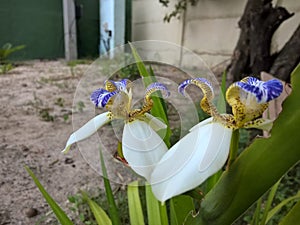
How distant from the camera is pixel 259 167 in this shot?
27 cm

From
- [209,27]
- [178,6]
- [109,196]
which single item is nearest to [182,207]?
[109,196]

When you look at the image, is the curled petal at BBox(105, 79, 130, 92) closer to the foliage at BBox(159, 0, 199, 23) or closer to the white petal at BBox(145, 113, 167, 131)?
the white petal at BBox(145, 113, 167, 131)

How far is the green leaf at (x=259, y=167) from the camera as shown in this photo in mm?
264

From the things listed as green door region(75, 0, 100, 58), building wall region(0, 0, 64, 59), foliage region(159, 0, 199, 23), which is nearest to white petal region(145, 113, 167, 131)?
foliage region(159, 0, 199, 23)

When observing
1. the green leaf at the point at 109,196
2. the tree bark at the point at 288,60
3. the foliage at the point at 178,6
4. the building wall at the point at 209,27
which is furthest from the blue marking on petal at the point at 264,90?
the foliage at the point at 178,6

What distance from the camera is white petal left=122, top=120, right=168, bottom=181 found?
0.94ft

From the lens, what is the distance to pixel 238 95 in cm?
27

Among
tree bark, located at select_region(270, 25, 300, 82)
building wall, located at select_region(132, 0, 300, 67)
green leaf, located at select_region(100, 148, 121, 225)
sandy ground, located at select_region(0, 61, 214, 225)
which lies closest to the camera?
green leaf, located at select_region(100, 148, 121, 225)

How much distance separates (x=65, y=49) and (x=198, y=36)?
187 centimetres

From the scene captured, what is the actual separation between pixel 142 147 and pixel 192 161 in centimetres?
6

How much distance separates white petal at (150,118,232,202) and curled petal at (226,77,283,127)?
2 cm

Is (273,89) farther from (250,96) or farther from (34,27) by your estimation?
(34,27)

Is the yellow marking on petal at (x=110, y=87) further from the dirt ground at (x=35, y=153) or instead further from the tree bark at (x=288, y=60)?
the tree bark at (x=288, y=60)

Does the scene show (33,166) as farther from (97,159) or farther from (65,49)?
(65,49)
